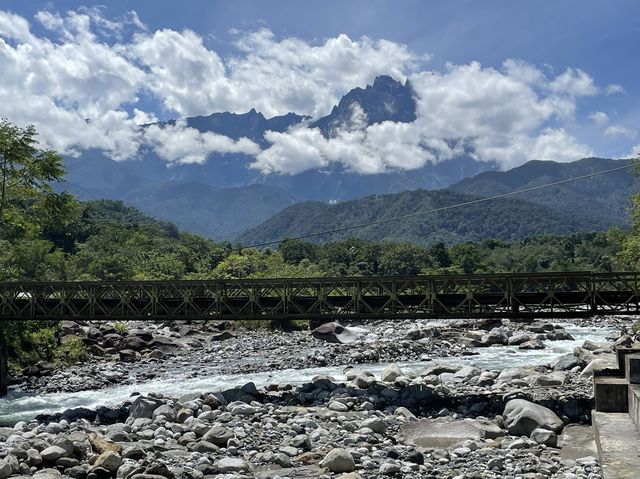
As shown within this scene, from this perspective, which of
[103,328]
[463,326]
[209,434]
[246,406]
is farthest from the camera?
[463,326]

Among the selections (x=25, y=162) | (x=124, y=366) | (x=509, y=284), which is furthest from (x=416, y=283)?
(x=25, y=162)

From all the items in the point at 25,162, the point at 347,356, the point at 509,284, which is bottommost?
the point at 347,356

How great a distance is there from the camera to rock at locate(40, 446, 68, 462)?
1642cm

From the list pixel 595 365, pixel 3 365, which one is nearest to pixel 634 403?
pixel 595 365

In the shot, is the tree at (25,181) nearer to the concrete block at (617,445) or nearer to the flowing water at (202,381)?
the flowing water at (202,381)

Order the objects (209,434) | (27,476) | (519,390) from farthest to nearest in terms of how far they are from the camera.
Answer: (519,390)
(209,434)
(27,476)

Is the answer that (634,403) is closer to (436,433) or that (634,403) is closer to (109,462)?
(436,433)

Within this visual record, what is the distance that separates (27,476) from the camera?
15.1 meters

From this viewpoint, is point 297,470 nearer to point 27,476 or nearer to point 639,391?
point 27,476

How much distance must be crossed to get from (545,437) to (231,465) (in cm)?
867

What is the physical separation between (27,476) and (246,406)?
912cm

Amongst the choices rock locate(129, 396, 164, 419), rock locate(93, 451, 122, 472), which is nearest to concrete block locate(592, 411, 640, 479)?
rock locate(93, 451, 122, 472)

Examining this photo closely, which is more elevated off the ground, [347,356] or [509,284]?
[509,284]

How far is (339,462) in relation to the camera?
16016mm
